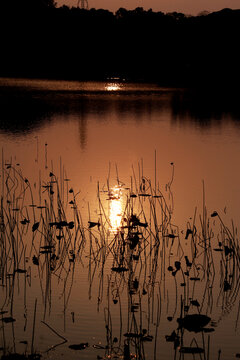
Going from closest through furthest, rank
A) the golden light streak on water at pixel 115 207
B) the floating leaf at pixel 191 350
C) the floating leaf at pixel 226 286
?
1. the floating leaf at pixel 191 350
2. the floating leaf at pixel 226 286
3. the golden light streak on water at pixel 115 207

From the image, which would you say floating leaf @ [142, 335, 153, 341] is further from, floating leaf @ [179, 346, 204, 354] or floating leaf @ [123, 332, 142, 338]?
floating leaf @ [179, 346, 204, 354]

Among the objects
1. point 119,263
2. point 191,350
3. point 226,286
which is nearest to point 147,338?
point 191,350

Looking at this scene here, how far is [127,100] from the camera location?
42781 millimetres

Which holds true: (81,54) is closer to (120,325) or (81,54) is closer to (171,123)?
(171,123)

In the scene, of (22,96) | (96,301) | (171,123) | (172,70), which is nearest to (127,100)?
(22,96)

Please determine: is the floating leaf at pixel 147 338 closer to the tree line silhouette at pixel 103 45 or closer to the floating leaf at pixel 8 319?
the floating leaf at pixel 8 319

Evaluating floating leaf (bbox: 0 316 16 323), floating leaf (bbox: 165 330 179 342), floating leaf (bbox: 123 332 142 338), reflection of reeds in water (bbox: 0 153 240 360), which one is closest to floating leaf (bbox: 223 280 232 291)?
reflection of reeds in water (bbox: 0 153 240 360)

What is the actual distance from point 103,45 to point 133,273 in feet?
313

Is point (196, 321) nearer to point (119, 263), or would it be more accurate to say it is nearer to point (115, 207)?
point (119, 263)

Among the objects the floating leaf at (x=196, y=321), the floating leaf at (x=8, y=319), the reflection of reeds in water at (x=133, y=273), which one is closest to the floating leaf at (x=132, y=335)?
the reflection of reeds in water at (x=133, y=273)

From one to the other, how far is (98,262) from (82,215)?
87.0 inches

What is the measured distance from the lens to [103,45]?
100750mm

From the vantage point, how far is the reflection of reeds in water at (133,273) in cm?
582

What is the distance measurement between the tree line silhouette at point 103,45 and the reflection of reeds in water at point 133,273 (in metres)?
77.0
